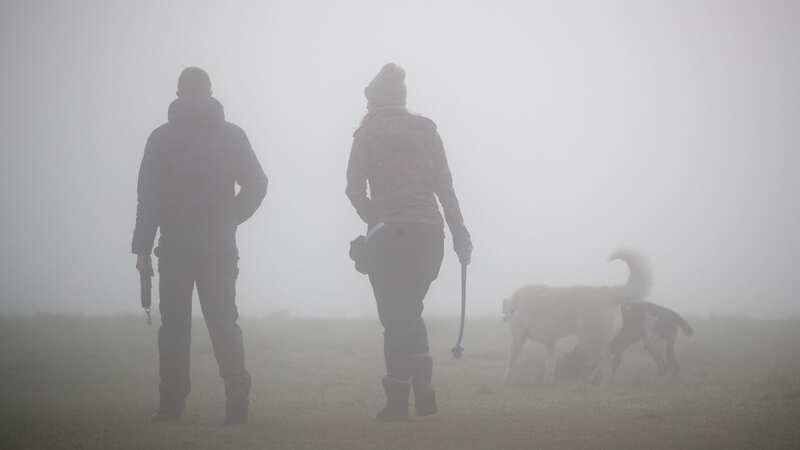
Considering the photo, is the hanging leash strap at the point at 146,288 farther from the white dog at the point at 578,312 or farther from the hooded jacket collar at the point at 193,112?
the white dog at the point at 578,312

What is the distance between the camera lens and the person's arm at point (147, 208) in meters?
5.52

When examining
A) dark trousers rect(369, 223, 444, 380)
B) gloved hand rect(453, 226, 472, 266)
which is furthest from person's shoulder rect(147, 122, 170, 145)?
gloved hand rect(453, 226, 472, 266)

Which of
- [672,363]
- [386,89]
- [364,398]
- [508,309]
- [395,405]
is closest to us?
[395,405]

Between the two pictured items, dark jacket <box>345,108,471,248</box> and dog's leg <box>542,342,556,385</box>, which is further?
dog's leg <box>542,342,556,385</box>

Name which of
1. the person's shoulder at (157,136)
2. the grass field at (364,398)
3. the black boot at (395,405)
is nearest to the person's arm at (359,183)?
the black boot at (395,405)

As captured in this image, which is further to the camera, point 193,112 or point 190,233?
point 193,112

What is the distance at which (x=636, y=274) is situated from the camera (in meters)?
9.62

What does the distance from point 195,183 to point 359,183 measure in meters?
1.16

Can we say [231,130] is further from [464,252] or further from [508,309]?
[508,309]

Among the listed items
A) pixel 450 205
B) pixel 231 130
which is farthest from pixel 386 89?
pixel 231 130

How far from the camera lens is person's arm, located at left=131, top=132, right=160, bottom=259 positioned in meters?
5.52

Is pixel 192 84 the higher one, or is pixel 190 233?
pixel 192 84

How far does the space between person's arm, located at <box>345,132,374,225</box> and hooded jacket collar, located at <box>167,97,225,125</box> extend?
102 centimetres

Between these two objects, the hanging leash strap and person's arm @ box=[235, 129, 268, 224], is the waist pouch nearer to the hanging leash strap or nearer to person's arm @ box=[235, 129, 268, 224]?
person's arm @ box=[235, 129, 268, 224]
